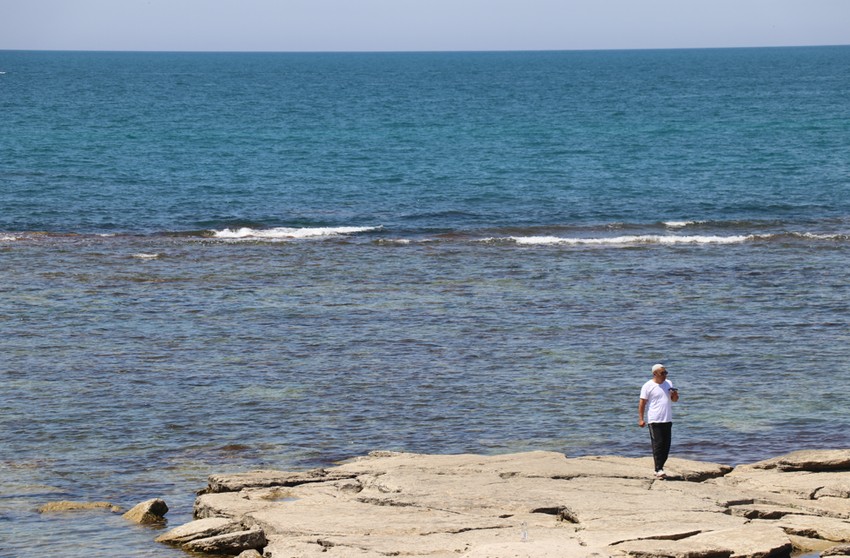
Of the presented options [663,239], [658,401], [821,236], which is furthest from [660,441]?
[821,236]

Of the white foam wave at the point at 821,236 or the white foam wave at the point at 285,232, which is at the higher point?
the white foam wave at the point at 285,232

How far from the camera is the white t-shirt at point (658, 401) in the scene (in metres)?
19.5

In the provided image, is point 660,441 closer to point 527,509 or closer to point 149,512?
point 527,509

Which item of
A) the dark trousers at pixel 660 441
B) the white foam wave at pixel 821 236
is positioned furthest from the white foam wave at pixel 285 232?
the dark trousers at pixel 660 441

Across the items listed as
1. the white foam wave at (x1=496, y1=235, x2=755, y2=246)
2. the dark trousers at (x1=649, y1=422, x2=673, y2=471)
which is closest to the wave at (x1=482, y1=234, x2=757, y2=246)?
the white foam wave at (x1=496, y1=235, x2=755, y2=246)

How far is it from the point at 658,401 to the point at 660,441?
2.04ft

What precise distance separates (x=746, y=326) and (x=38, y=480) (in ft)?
61.8

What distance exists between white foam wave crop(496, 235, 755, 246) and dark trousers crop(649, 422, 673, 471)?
86.4ft

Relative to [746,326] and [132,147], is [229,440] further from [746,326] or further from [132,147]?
[132,147]

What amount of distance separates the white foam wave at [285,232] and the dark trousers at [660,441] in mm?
29219

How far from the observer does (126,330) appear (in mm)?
32219

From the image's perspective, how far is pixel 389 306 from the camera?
35312 millimetres

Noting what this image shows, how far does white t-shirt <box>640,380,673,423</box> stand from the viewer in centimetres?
1952

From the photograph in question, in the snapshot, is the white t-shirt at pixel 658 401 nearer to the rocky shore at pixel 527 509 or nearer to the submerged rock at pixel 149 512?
the rocky shore at pixel 527 509
